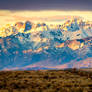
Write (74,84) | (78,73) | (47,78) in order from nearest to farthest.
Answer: (74,84)
(47,78)
(78,73)

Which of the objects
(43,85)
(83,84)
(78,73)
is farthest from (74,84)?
(78,73)

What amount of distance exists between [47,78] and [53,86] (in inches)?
294

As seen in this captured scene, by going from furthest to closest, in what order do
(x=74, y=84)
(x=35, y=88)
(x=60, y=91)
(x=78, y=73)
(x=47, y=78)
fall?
(x=78, y=73), (x=47, y=78), (x=74, y=84), (x=35, y=88), (x=60, y=91)

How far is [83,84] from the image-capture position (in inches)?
1407

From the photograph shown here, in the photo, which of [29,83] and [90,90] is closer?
[90,90]

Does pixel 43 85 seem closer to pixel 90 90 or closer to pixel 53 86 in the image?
pixel 53 86

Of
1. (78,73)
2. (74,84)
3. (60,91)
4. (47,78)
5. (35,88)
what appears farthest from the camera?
(78,73)

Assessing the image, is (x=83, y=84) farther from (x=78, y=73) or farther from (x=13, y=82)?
(x=78, y=73)

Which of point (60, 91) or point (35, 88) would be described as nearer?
point (60, 91)

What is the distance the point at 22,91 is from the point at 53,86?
14.3ft

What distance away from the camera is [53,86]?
34.4m

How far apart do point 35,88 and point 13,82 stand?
17.0ft

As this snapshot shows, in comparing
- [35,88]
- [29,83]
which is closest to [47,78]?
[29,83]

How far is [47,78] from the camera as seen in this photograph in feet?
137
